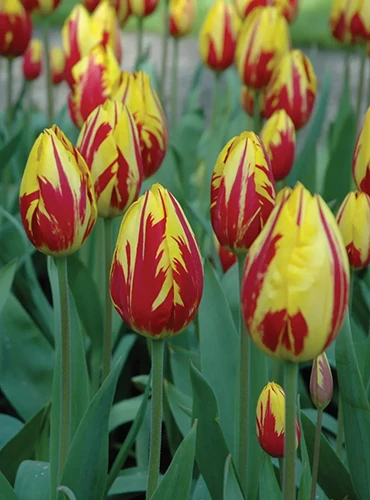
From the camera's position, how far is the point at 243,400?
956mm

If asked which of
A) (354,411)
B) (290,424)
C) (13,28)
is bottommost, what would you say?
(354,411)

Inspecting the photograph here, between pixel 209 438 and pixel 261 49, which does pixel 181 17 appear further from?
pixel 209 438

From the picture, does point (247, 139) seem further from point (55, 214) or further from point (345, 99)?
point (345, 99)

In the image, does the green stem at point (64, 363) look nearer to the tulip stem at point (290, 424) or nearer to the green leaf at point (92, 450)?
the green leaf at point (92, 450)

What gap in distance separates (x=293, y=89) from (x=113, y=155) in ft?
1.82

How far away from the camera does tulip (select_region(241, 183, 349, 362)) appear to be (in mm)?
621

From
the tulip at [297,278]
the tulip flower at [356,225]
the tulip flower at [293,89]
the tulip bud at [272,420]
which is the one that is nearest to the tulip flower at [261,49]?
the tulip flower at [293,89]

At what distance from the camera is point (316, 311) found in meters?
0.63

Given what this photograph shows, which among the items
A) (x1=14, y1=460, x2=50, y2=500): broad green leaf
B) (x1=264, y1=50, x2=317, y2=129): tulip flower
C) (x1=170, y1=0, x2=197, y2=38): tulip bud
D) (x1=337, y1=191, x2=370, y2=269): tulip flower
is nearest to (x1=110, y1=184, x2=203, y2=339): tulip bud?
(x1=337, y1=191, x2=370, y2=269): tulip flower

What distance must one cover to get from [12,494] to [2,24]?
102cm

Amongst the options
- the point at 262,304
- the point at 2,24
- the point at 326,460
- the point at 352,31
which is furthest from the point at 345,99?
the point at 262,304

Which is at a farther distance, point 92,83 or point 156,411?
point 92,83

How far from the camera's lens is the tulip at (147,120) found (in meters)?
1.15

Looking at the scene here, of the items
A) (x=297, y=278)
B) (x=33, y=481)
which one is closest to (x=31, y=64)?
(x=33, y=481)
